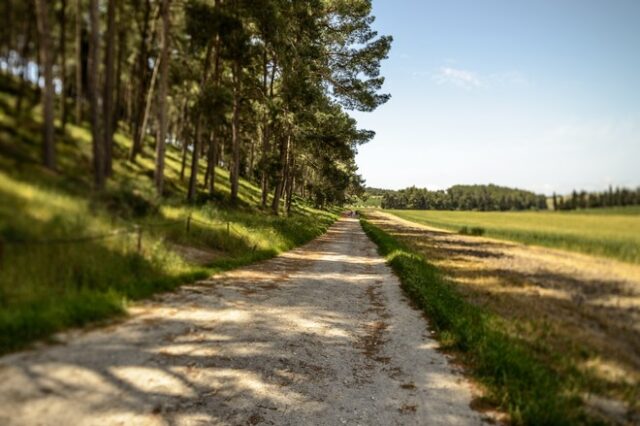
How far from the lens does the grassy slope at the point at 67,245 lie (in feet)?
13.0

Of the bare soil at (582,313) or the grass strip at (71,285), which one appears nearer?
the bare soil at (582,313)

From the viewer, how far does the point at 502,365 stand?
6.04 metres

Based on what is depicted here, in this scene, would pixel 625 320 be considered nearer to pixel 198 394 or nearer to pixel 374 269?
pixel 198 394

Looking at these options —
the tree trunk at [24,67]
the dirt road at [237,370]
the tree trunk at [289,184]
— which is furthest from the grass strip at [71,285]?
the tree trunk at [289,184]

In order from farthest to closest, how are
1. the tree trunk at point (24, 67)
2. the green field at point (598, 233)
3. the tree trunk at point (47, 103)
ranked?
the green field at point (598, 233)
the tree trunk at point (47, 103)
the tree trunk at point (24, 67)

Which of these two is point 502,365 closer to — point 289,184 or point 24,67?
point 24,67

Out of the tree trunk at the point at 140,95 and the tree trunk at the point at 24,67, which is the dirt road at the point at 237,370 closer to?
the tree trunk at the point at 24,67

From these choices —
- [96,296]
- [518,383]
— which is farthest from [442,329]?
[96,296]

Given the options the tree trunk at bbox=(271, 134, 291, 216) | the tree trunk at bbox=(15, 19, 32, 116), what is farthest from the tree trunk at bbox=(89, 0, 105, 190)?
the tree trunk at bbox=(271, 134, 291, 216)

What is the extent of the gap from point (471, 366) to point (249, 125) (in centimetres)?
2379

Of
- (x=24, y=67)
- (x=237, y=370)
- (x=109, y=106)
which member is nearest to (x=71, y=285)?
(x=237, y=370)

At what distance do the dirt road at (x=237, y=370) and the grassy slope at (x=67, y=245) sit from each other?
52 cm

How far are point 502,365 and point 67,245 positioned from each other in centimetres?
760

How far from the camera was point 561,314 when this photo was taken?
330 inches
